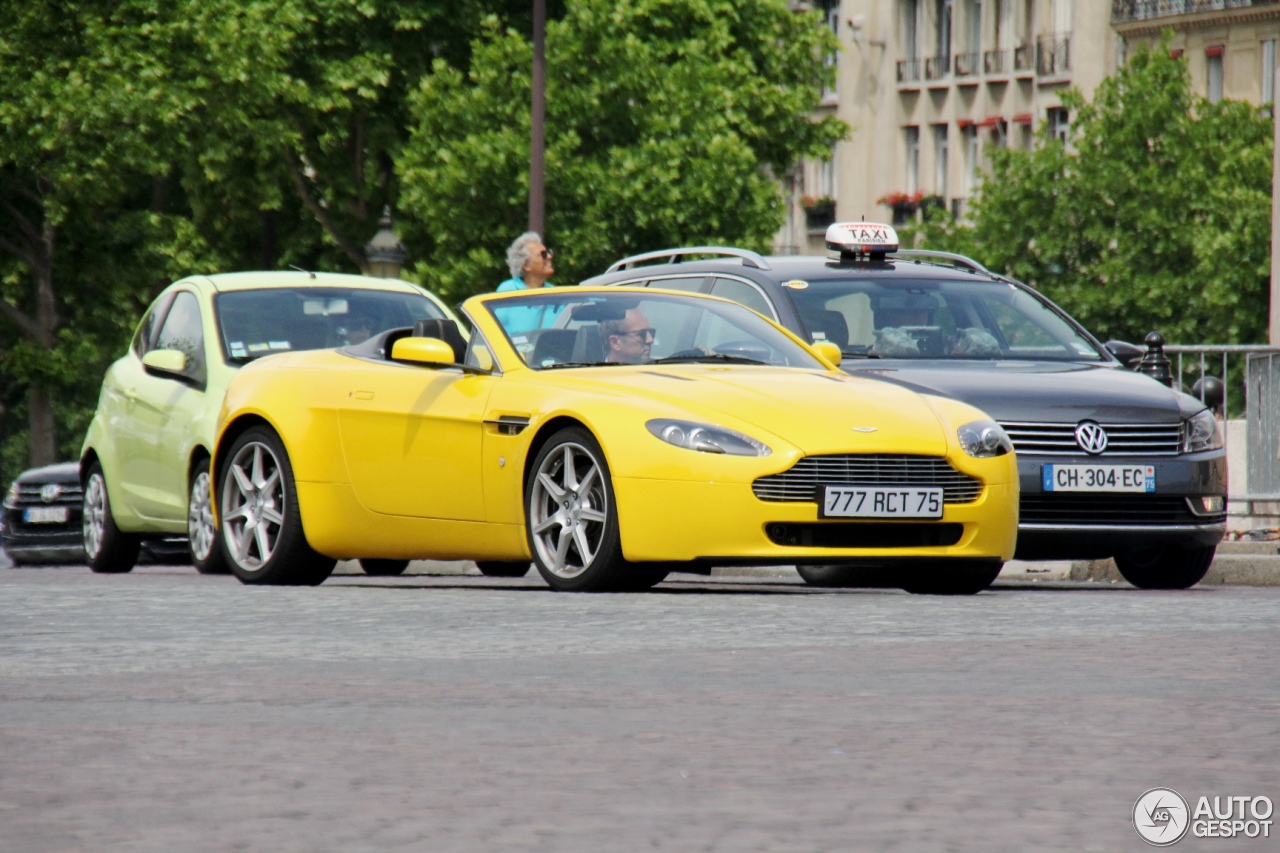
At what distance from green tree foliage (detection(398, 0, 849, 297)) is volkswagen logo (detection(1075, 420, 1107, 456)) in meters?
35.1

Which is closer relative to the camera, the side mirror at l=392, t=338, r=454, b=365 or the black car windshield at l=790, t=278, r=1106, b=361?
the side mirror at l=392, t=338, r=454, b=365

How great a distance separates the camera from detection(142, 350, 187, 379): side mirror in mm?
14148

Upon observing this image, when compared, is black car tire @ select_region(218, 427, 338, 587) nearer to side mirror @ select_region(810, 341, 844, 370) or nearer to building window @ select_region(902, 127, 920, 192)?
side mirror @ select_region(810, 341, 844, 370)

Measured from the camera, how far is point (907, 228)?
197 ft

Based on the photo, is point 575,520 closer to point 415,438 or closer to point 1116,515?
point 415,438

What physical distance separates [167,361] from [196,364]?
199 millimetres

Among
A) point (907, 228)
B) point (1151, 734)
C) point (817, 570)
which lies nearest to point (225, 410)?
point (817, 570)

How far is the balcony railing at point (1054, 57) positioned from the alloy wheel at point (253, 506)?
191 ft

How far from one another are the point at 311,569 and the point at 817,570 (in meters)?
2.55

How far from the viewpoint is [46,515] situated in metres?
19.5

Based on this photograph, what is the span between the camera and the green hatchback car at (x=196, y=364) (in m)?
13.9

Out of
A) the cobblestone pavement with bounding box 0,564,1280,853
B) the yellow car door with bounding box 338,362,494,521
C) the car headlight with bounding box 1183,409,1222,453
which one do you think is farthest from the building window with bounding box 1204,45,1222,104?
the cobblestone pavement with bounding box 0,564,1280,853

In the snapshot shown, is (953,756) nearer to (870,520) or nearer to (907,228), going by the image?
(870,520)

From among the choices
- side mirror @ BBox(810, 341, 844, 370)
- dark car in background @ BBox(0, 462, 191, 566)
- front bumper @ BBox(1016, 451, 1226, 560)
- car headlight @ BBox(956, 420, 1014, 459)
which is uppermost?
side mirror @ BBox(810, 341, 844, 370)
